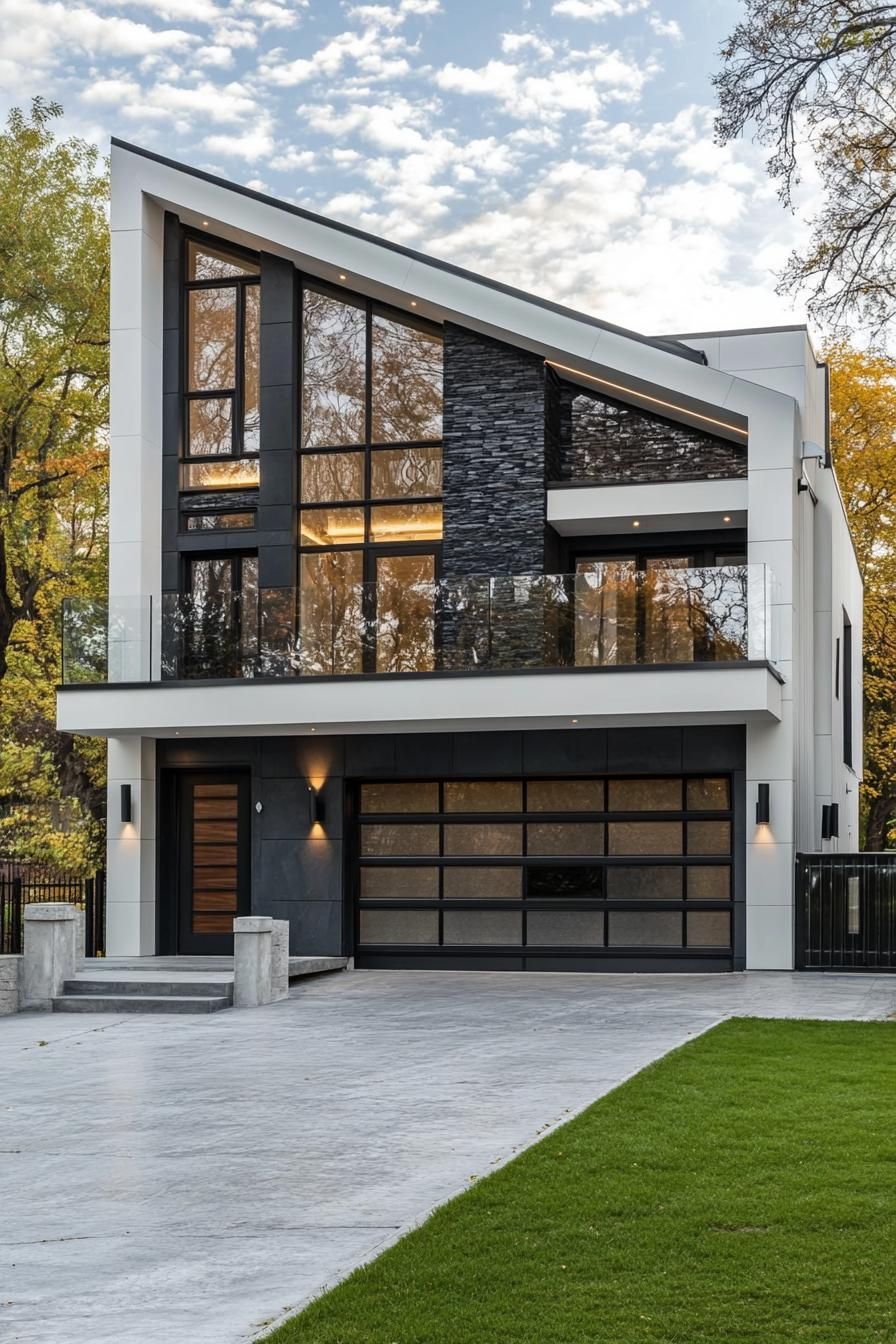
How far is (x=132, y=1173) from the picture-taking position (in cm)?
878

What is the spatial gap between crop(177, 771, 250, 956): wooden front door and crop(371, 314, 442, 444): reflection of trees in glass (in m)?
5.32

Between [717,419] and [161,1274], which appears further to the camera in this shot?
[717,419]

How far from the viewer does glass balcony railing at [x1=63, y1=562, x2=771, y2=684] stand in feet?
62.2

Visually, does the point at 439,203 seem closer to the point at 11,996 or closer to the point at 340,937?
the point at 340,937

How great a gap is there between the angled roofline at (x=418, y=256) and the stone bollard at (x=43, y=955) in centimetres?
975

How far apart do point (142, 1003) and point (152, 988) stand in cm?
49

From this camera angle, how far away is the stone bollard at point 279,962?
17.3 m

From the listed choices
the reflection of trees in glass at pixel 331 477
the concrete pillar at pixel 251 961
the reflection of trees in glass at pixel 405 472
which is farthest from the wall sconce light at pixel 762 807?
the reflection of trees in glass at pixel 331 477

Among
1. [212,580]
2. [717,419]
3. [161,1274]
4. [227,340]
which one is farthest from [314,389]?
[161,1274]

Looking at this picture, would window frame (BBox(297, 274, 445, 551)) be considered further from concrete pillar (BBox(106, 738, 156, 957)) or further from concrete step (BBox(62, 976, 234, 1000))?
concrete step (BBox(62, 976, 234, 1000))

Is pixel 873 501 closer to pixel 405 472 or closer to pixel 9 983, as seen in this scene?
pixel 405 472

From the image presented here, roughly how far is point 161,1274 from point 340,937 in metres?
14.1

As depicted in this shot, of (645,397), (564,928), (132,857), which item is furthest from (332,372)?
(564,928)

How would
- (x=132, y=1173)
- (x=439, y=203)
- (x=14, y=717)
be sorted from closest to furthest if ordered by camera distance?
(x=132, y=1173) → (x=439, y=203) → (x=14, y=717)
